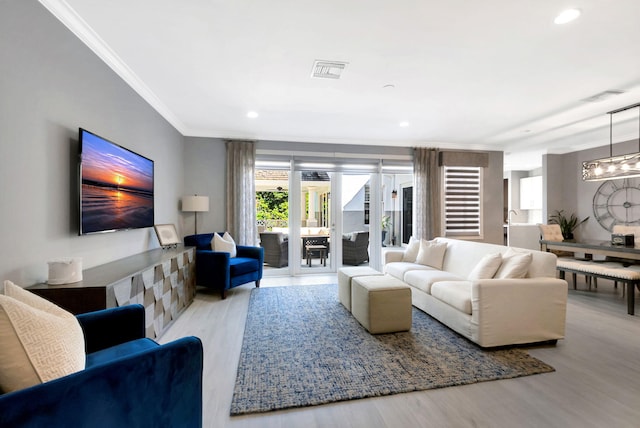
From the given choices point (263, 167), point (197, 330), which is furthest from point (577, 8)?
point (263, 167)

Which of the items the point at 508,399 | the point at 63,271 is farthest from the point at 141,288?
the point at 508,399

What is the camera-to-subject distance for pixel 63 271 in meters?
1.91

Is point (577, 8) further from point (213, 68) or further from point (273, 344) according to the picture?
point (273, 344)

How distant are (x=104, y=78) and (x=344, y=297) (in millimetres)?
3292

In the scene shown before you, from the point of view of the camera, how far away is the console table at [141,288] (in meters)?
1.84

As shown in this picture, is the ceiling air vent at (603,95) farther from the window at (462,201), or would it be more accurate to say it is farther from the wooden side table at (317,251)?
the wooden side table at (317,251)

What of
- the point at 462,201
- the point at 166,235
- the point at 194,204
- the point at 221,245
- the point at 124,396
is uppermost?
the point at 462,201

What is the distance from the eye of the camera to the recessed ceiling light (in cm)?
207

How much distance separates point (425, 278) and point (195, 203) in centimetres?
359

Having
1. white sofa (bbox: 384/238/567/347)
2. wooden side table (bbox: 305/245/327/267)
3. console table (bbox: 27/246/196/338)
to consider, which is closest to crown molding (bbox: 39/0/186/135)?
console table (bbox: 27/246/196/338)

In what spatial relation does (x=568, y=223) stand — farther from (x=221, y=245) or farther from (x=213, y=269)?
(x=213, y=269)

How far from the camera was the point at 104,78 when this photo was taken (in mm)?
2635

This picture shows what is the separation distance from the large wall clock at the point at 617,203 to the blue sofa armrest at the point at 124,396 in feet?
25.0

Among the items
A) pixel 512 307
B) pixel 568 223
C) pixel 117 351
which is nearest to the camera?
pixel 117 351
